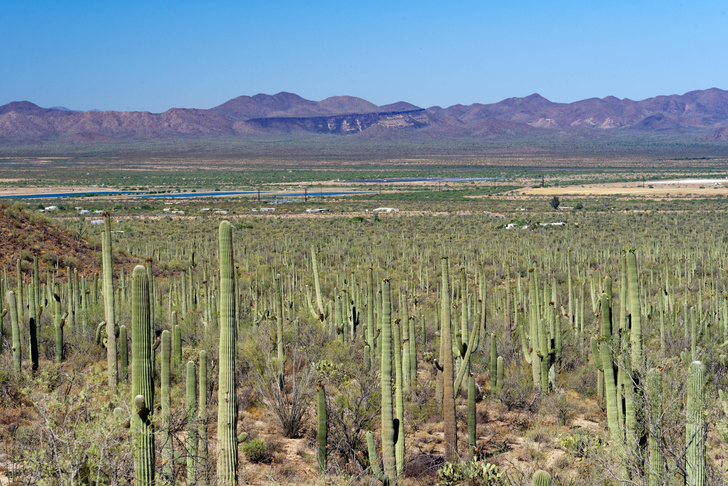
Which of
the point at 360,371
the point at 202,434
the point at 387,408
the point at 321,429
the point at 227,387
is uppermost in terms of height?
the point at 227,387

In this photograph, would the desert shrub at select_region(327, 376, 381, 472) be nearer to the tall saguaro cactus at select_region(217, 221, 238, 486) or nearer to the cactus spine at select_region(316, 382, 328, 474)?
the cactus spine at select_region(316, 382, 328, 474)

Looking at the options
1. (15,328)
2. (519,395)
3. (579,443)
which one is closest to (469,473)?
(579,443)

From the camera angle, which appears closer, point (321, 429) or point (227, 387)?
point (227, 387)

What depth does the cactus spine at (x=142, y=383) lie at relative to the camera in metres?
5.11

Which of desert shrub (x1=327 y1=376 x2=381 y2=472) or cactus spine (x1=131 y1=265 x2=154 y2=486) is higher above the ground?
cactus spine (x1=131 y1=265 x2=154 y2=486)

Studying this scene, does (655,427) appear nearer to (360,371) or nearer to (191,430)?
(191,430)

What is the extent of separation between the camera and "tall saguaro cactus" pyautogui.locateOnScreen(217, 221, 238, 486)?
19.6 feet

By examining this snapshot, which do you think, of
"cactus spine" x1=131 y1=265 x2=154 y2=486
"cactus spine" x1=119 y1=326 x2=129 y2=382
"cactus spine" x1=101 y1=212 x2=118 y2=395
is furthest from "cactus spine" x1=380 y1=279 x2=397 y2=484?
"cactus spine" x1=119 y1=326 x2=129 y2=382

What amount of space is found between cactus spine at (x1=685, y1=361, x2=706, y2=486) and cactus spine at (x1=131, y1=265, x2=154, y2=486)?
13.8 feet

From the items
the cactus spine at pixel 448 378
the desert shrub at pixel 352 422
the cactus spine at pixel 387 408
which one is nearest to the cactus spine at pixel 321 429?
the desert shrub at pixel 352 422

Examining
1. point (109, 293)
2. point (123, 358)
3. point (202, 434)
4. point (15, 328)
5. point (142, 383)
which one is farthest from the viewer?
point (15, 328)

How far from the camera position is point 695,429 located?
5.50m

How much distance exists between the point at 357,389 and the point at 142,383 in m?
4.49

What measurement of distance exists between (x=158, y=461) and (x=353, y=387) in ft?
12.4
